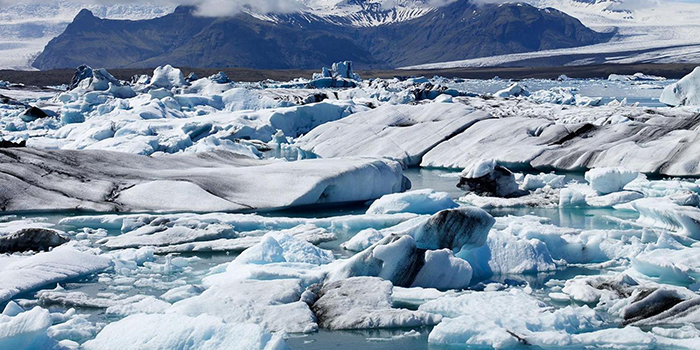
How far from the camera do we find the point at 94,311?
5906 mm

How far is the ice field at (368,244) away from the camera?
5234 mm

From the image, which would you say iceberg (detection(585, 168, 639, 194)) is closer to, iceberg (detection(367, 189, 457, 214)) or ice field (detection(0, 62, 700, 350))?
ice field (detection(0, 62, 700, 350))

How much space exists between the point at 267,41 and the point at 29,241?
524ft

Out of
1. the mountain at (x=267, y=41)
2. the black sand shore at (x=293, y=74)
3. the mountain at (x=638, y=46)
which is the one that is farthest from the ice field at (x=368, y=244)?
the mountain at (x=267, y=41)

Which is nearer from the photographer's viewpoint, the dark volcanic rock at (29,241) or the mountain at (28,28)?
the dark volcanic rock at (29,241)

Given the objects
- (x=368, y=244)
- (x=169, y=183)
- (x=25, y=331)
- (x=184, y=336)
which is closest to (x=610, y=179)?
(x=368, y=244)

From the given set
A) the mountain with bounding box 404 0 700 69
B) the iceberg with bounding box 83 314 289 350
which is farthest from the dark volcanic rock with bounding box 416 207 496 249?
the mountain with bounding box 404 0 700 69

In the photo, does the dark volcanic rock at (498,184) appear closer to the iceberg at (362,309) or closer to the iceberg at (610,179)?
the iceberg at (610,179)

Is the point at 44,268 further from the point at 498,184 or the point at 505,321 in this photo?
the point at 498,184

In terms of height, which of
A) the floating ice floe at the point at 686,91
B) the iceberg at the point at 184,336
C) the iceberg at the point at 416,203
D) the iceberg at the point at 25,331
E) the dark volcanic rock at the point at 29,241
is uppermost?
the iceberg at the point at 25,331

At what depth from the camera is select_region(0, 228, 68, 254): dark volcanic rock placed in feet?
26.4

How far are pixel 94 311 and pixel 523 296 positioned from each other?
3.36 metres

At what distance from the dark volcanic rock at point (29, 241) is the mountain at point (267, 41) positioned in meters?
148

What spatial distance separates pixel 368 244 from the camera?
26.5 feet
